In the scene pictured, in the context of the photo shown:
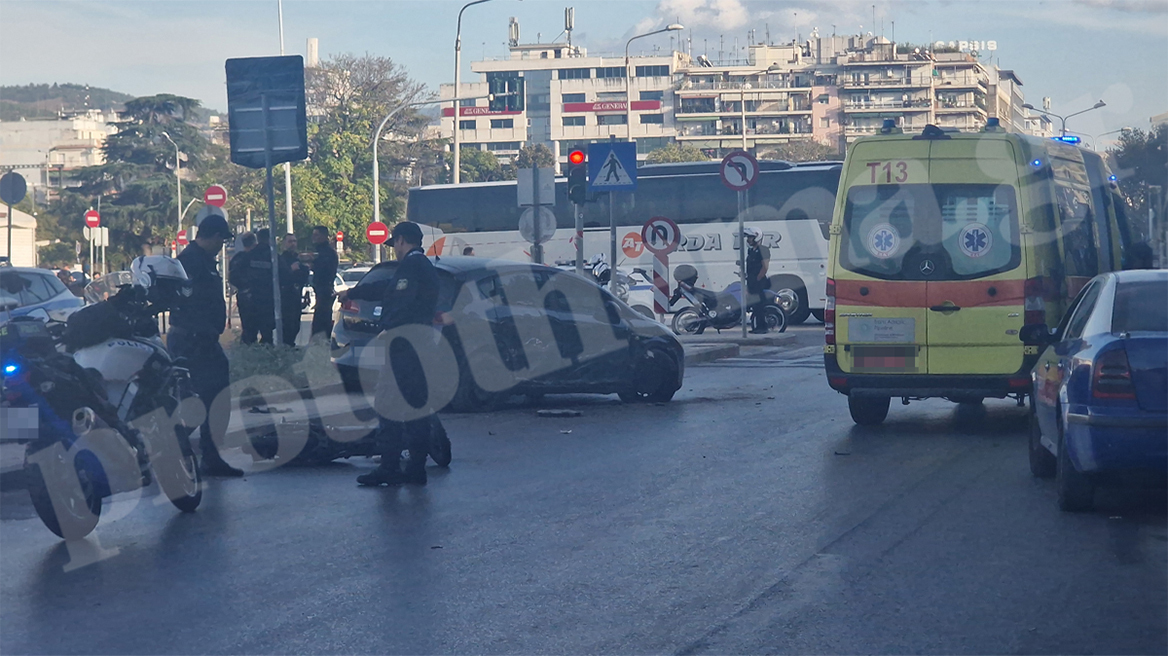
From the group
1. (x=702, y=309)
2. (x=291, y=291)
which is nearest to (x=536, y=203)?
(x=291, y=291)

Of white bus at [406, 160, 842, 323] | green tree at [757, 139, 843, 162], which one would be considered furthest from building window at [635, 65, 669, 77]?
white bus at [406, 160, 842, 323]

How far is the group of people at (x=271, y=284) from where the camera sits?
16941 millimetres

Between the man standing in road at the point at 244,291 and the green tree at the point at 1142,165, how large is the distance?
229 feet

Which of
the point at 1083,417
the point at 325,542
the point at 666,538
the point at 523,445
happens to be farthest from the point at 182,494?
the point at 1083,417

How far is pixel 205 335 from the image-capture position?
9562 mm

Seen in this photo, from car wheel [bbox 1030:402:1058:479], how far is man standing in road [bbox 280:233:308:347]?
1045 centimetres

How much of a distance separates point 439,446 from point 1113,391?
4.56 metres

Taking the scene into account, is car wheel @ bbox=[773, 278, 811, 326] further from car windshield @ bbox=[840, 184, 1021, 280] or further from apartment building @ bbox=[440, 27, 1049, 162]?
apartment building @ bbox=[440, 27, 1049, 162]

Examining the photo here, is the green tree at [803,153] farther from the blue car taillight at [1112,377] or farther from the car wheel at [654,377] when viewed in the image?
the blue car taillight at [1112,377]

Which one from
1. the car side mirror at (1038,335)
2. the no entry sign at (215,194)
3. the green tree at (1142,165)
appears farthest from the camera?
the green tree at (1142,165)

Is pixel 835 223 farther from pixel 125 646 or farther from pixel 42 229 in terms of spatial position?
pixel 42 229

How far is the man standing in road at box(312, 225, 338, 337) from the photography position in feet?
60.9

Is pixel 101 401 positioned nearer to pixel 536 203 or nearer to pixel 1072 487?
pixel 1072 487

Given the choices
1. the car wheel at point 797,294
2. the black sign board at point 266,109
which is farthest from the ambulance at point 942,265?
the car wheel at point 797,294
